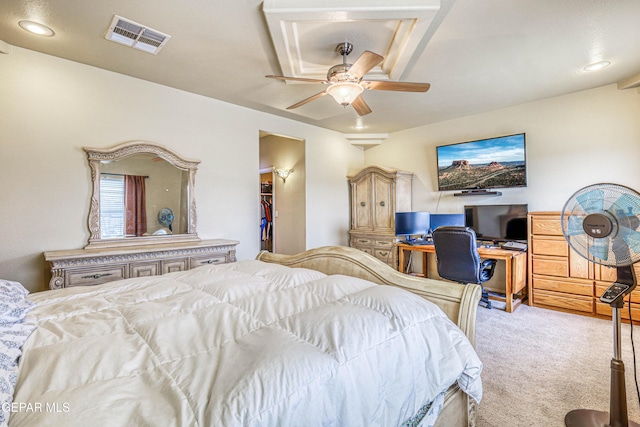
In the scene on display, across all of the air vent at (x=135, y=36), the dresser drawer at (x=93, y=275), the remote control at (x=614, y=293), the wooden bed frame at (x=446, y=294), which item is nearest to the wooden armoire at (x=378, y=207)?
the wooden bed frame at (x=446, y=294)

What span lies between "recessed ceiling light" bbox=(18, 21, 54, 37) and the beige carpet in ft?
13.5

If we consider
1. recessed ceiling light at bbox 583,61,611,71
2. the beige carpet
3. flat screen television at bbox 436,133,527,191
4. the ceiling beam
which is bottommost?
the beige carpet

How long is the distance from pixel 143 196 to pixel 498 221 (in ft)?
14.9

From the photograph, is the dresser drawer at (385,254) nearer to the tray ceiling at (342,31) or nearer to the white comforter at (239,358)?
the tray ceiling at (342,31)

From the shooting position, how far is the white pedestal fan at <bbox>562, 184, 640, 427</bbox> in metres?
1.45

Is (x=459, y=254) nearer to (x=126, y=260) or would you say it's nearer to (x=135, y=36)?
(x=126, y=260)

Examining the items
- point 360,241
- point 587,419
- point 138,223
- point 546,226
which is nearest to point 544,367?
point 587,419

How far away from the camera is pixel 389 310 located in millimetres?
1188

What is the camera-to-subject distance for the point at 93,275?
8.43ft

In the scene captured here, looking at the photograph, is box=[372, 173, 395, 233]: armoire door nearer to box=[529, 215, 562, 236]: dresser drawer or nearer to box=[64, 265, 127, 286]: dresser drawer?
box=[529, 215, 562, 236]: dresser drawer

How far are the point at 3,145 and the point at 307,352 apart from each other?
3.28 meters

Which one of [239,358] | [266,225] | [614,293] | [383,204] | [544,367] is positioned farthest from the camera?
[266,225]

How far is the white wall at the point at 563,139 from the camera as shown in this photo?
323cm

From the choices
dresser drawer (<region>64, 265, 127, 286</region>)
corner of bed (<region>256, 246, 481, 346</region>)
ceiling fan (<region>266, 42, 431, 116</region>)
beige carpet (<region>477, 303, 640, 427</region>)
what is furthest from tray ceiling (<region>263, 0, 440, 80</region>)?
beige carpet (<region>477, 303, 640, 427</region>)
